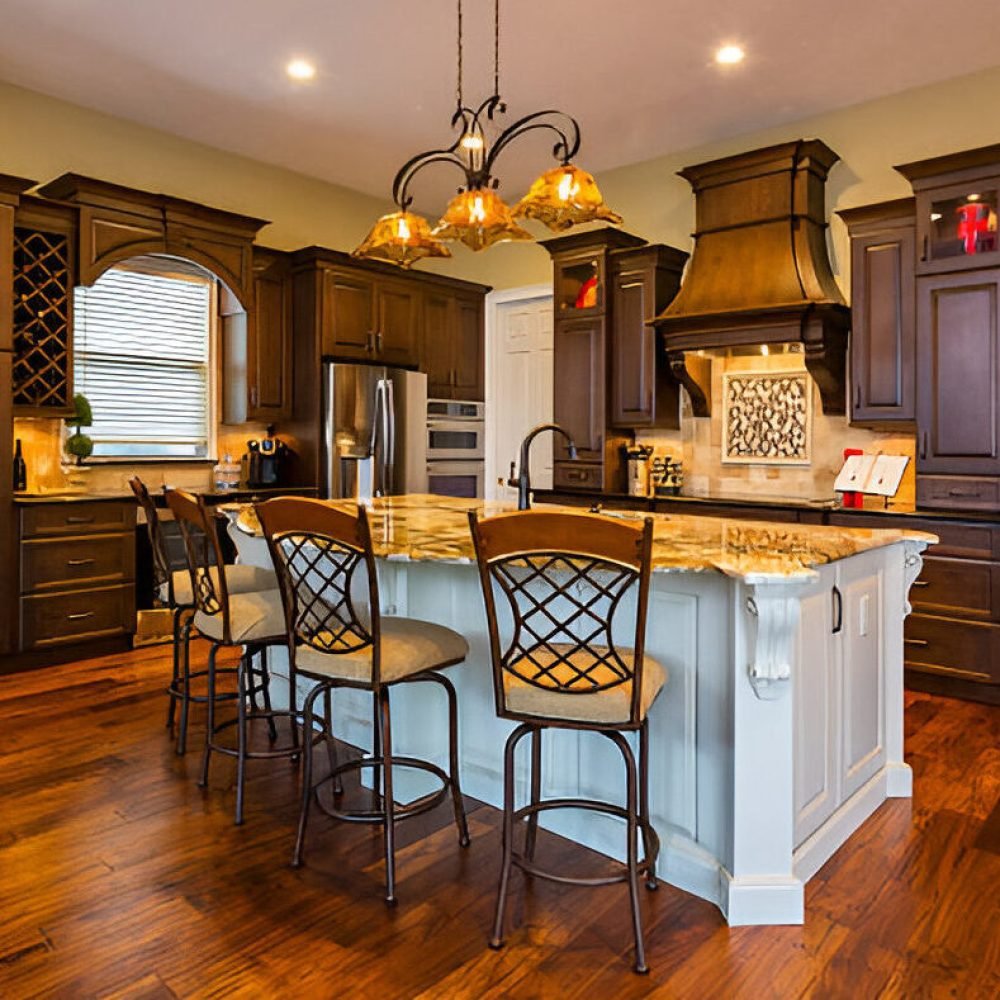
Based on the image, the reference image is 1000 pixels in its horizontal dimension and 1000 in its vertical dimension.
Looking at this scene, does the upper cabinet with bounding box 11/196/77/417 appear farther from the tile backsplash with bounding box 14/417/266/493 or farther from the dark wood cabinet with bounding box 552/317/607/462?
the dark wood cabinet with bounding box 552/317/607/462

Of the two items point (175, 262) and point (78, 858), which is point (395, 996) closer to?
point (78, 858)

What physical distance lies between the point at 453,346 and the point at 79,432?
2.94 m

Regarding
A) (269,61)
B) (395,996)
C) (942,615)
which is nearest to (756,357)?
(942,615)

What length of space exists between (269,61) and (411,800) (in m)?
3.77

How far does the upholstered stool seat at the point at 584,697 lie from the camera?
1891 mm

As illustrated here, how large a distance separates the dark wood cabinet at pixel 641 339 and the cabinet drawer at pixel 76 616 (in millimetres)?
3257

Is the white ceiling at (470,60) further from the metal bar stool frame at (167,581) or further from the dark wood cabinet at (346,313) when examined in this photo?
the metal bar stool frame at (167,581)

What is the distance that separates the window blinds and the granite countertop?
2344mm

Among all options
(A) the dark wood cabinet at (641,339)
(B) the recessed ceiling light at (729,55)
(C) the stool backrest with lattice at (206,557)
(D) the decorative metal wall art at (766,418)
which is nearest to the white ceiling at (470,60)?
(B) the recessed ceiling light at (729,55)

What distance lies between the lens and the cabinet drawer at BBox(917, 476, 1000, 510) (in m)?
4.02

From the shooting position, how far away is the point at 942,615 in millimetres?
3990

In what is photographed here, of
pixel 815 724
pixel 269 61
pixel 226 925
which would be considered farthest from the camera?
pixel 269 61

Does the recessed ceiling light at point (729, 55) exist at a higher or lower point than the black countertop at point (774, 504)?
higher

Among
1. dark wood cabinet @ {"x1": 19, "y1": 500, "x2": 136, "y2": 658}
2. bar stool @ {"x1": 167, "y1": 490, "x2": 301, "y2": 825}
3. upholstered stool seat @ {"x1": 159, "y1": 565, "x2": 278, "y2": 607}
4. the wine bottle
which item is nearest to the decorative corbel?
bar stool @ {"x1": 167, "y1": 490, "x2": 301, "y2": 825}
